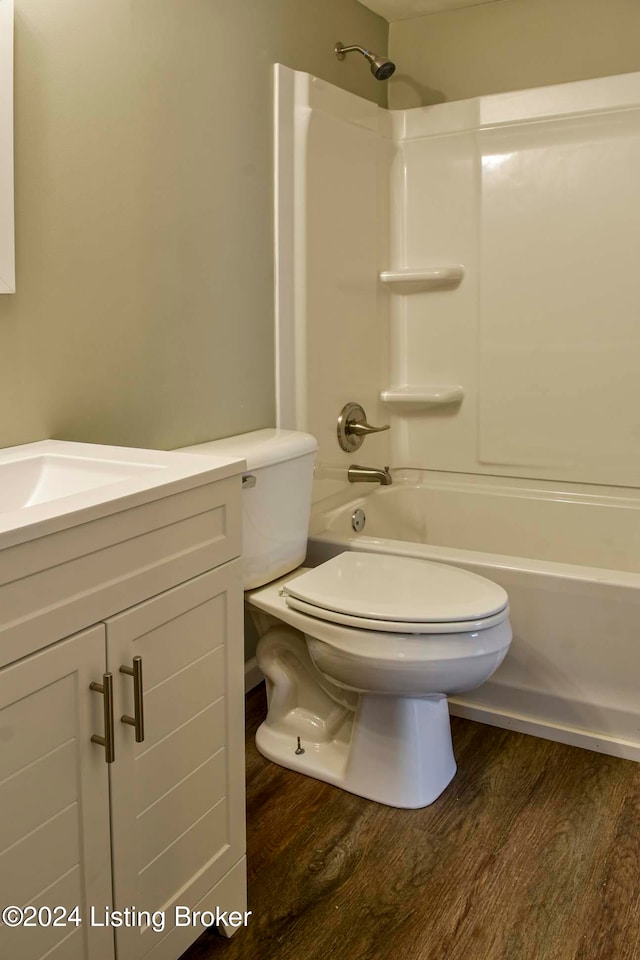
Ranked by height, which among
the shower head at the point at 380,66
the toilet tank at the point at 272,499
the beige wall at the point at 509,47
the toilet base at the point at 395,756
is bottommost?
the toilet base at the point at 395,756

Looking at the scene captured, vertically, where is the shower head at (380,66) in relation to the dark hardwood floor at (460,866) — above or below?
above

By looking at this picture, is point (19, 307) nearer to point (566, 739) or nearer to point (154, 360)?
point (154, 360)

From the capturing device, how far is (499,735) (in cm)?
213

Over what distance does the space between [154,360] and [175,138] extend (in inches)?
20.9

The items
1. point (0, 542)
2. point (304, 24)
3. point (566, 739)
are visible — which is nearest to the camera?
point (0, 542)

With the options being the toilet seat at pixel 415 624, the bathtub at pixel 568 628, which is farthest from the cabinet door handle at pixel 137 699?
the bathtub at pixel 568 628

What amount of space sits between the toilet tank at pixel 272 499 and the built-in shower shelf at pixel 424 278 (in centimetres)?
101

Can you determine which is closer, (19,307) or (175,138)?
(19,307)

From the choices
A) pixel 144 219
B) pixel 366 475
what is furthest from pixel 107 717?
pixel 366 475

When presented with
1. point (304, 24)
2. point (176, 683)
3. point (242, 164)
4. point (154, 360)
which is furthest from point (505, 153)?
point (176, 683)

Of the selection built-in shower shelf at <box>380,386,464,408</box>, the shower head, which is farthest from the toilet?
the shower head

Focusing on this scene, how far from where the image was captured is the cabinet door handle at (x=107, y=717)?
3.61 ft

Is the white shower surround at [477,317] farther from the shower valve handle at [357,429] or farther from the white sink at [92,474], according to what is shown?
the white sink at [92,474]

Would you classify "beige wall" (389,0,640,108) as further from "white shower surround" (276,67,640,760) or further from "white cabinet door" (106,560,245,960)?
"white cabinet door" (106,560,245,960)
